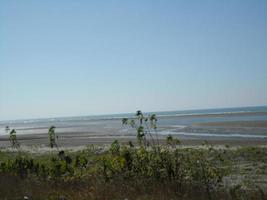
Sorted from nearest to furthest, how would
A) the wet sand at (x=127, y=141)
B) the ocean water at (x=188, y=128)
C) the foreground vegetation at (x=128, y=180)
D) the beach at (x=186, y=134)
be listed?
the foreground vegetation at (x=128, y=180) < the wet sand at (x=127, y=141) < the beach at (x=186, y=134) < the ocean water at (x=188, y=128)

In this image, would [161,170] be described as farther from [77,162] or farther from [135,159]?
[77,162]

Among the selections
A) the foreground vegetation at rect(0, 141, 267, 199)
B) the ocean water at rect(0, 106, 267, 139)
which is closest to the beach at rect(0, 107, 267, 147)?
the ocean water at rect(0, 106, 267, 139)

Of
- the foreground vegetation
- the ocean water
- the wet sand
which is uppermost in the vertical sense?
the foreground vegetation

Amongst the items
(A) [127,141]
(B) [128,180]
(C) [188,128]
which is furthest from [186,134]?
(B) [128,180]

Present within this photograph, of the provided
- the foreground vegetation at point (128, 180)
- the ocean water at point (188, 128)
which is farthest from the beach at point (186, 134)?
the foreground vegetation at point (128, 180)

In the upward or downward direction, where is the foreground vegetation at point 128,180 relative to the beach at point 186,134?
upward

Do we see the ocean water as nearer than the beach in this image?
No

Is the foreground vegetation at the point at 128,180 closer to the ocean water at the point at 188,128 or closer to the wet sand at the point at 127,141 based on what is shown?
the wet sand at the point at 127,141

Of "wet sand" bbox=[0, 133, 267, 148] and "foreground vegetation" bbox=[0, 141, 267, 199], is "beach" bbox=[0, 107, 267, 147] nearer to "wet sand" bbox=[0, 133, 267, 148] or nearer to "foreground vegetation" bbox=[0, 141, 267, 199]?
"wet sand" bbox=[0, 133, 267, 148]

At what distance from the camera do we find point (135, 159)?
8.41m

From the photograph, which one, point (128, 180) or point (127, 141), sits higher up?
point (128, 180)

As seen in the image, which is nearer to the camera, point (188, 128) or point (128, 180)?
point (128, 180)

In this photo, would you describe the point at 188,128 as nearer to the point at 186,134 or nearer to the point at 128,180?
the point at 186,134

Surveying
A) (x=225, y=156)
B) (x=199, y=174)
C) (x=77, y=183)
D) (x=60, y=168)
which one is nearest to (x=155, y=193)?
(x=199, y=174)
